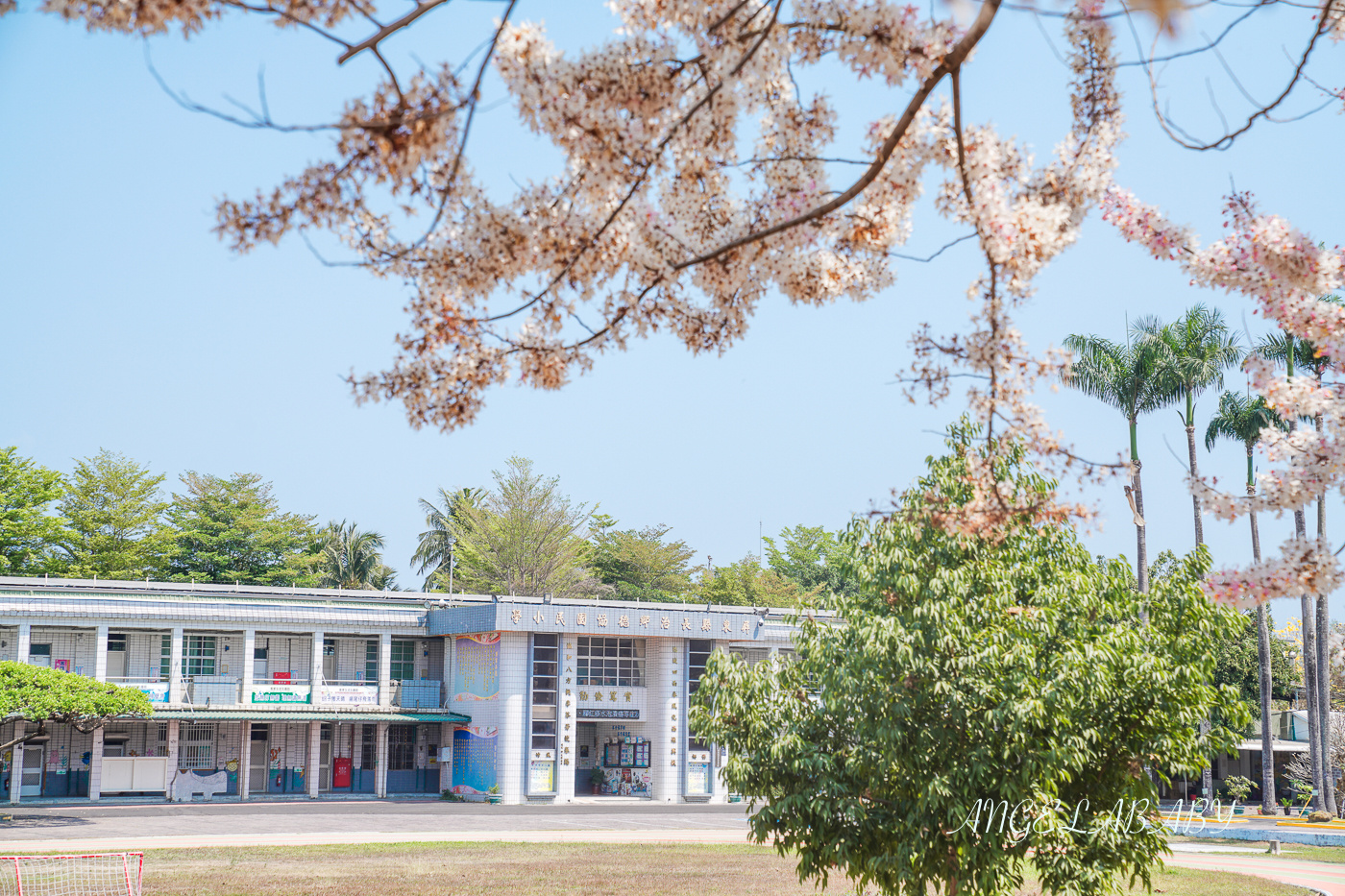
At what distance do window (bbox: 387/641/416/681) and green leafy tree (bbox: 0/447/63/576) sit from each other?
1409 cm

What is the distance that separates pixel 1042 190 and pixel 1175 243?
1.09 meters

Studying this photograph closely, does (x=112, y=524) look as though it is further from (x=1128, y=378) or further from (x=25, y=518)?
(x=1128, y=378)

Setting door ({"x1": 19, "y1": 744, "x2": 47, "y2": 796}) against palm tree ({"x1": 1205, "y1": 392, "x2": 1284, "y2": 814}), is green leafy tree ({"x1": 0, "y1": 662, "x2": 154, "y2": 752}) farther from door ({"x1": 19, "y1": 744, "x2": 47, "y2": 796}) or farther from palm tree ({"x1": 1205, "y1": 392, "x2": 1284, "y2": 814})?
palm tree ({"x1": 1205, "y1": 392, "x2": 1284, "y2": 814})

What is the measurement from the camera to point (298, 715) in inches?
1298

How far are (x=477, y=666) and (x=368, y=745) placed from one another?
4.89 metres

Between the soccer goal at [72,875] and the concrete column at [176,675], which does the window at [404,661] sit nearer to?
the concrete column at [176,675]

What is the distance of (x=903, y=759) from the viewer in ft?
32.6

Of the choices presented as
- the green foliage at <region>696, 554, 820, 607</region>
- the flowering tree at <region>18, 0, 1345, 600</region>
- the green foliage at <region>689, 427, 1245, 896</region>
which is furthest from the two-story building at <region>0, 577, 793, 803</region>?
the flowering tree at <region>18, 0, 1345, 600</region>

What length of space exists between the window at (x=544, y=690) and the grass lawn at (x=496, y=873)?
37.7 ft

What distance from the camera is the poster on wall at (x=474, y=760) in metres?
33.8

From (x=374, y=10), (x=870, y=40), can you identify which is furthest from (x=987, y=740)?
(x=374, y=10)

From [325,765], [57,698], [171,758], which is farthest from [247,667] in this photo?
[57,698]

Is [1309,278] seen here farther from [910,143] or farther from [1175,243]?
[910,143]

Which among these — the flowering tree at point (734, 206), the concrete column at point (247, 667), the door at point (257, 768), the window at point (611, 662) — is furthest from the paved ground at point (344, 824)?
the flowering tree at point (734, 206)
